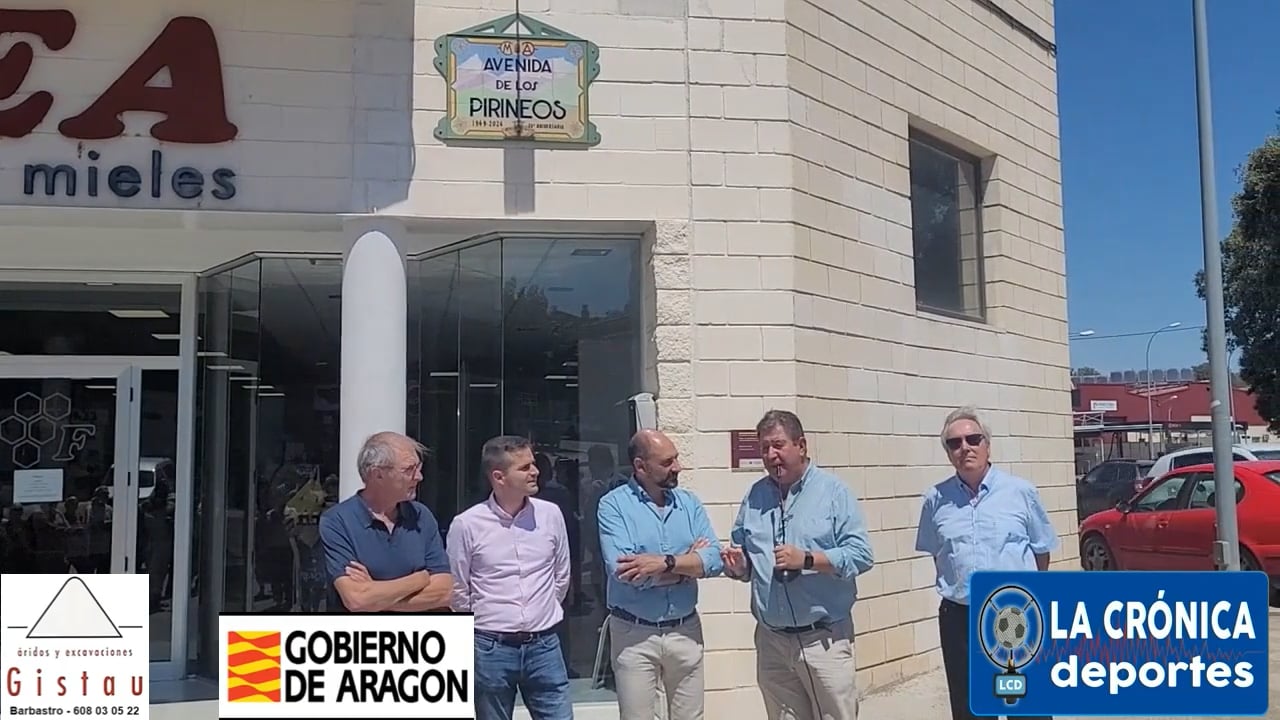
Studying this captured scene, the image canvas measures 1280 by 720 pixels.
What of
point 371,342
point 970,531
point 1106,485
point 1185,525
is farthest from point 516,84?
point 1106,485

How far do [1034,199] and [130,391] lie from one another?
7.71 m

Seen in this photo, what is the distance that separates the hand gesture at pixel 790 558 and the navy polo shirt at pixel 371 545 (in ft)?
4.67

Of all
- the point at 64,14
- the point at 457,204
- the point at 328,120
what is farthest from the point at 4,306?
the point at 457,204

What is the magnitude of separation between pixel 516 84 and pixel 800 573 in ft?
11.9

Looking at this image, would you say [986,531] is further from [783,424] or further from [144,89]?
[144,89]

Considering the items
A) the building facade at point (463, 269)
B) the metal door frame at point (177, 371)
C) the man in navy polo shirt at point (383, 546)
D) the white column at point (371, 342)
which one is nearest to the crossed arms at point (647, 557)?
the man in navy polo shirt at point (383, 546)

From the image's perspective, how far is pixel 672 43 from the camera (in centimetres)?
713

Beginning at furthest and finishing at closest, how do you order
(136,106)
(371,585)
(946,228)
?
1. (946,228)
2. (136,106)
3. (371,585)

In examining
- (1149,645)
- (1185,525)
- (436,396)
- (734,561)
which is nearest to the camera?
(1149,645)

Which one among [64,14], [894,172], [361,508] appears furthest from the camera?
[894,172]

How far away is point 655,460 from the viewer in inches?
198

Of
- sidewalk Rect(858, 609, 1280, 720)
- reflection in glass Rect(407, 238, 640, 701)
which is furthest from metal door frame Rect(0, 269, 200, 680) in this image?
sidewalk Rect(858, 609, 1280, 720)

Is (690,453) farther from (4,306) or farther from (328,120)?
(4,306)

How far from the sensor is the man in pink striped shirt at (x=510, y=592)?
4758 millimetres
